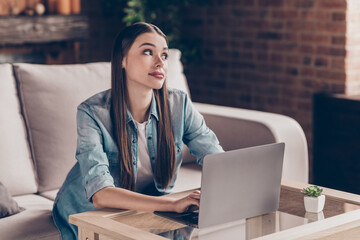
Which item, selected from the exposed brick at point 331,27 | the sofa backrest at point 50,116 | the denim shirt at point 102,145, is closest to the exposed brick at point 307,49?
the exposed brick at point 331,27

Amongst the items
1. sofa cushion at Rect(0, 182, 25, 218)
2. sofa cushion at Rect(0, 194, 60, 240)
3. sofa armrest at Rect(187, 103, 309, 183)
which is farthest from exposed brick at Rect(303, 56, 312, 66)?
sofa cushion at Rect(0, 182, 25, 218)

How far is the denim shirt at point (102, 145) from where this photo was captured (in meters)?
1.82

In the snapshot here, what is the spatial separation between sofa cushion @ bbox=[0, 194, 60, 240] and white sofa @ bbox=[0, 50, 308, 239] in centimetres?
2

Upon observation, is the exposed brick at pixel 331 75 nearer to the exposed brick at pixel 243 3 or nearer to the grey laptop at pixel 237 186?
the exposed brick at pixel 243 3

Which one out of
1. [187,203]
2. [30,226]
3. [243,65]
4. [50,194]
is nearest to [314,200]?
[187,203]

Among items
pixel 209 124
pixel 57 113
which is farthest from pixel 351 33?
pixel 57 113

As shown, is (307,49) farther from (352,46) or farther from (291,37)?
(352,46)

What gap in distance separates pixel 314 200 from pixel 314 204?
1 centimetres

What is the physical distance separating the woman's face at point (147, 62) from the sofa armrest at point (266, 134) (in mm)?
857

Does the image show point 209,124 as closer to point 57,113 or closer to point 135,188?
point 57,113

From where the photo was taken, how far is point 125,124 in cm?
196

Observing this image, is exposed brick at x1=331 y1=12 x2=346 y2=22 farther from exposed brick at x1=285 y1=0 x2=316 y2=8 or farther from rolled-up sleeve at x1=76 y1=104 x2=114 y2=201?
rolled-up sleeve at x1=76 y1=104 x2=114 y2=201

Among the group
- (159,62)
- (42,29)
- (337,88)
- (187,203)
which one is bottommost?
(337,88)

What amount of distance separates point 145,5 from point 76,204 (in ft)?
7.19
